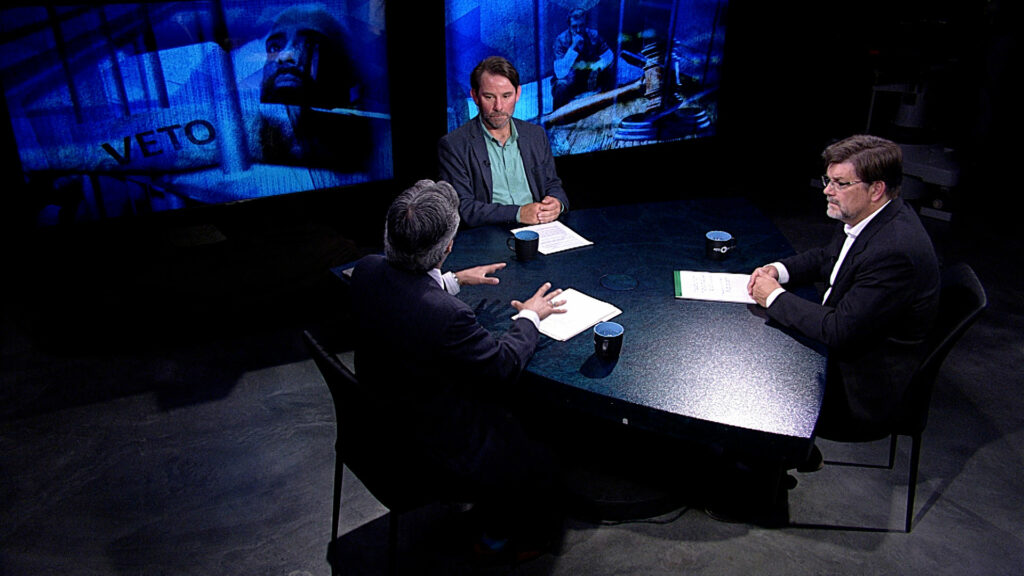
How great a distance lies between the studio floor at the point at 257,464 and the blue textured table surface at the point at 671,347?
785 millimetres

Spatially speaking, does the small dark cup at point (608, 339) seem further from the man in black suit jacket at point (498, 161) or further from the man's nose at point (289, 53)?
the man's nose at point (289, 53)

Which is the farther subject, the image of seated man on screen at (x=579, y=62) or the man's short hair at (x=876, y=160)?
the image of seated man on screen at (x=579, y=62)

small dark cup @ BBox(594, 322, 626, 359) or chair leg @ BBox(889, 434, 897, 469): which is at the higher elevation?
small dark cup @ BBox(594, 322, 626, 359)

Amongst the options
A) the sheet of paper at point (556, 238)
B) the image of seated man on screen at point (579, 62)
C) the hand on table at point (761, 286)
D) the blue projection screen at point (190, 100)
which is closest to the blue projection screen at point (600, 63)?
the image of seated man on screen at point (579, 62)

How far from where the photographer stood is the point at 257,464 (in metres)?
3.07

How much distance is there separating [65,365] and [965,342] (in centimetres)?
468

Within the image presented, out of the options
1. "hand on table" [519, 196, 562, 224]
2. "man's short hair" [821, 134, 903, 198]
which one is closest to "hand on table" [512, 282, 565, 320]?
"hand on table" [519, 196, 562, 224]

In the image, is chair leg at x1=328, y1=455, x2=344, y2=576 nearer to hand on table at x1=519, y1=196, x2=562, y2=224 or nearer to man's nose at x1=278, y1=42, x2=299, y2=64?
hand on table at x1=519, y1=196, x2=562, y2=224

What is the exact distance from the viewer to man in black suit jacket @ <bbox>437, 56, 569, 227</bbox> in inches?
132

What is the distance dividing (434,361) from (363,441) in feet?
1.08

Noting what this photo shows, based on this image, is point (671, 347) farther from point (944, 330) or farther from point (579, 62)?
point (579, 62)

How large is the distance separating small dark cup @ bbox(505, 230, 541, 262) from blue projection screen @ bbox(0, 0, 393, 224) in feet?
6.65

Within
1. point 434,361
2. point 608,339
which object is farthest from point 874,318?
point 434,361

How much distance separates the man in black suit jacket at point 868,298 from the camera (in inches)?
92.7
